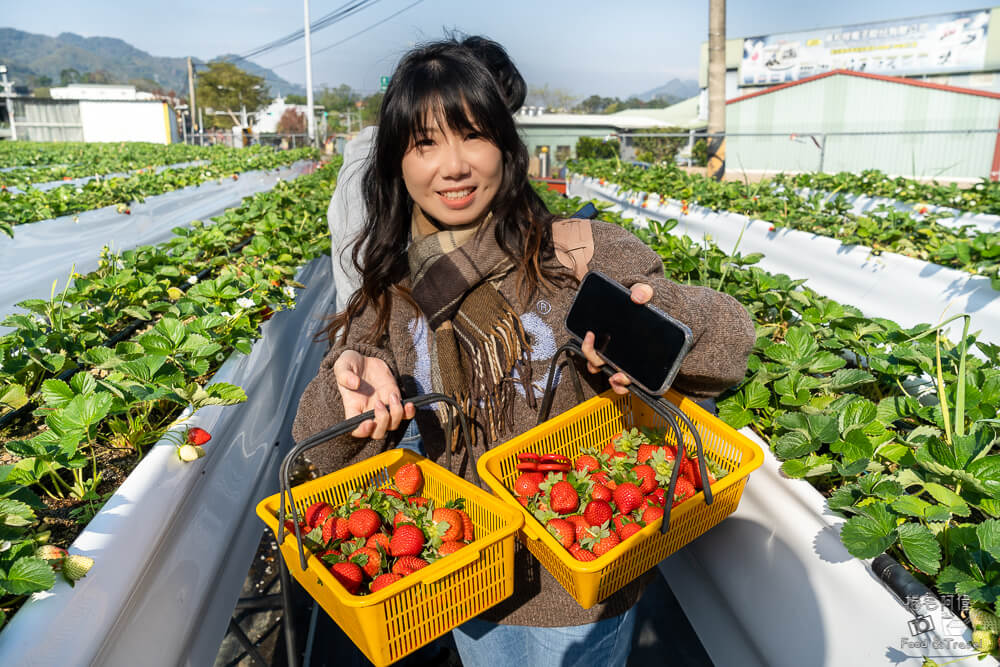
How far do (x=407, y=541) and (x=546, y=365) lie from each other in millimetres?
565

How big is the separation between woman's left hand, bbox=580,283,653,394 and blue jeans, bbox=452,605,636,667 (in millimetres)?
603

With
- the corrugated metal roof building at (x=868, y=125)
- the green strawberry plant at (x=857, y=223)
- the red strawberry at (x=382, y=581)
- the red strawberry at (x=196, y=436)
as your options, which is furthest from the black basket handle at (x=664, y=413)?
the corrugated metal roof building at (x=868, y=125)

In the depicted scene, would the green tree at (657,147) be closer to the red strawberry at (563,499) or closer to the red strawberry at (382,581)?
the red strawberry at (563,499)

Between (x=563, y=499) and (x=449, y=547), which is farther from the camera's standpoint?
(x=563, y=499)

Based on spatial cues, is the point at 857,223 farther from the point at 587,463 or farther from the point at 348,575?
the point at 348,575

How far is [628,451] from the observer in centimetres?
159

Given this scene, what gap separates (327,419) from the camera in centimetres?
141

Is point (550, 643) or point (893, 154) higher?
point (893, 154)

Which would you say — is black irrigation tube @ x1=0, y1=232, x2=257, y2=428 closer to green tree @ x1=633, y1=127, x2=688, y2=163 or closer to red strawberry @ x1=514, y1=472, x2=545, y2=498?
red strawberry @ x1=514, y1=472, x2=545, y2=498

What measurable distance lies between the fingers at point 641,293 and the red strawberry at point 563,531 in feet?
1.58

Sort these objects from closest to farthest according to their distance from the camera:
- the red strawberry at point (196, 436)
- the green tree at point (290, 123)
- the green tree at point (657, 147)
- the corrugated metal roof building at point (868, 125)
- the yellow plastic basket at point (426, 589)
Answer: the yellow plastic basket at point (426, 589)
the red strawberry at point (196, 436)
the corrugated metal roof building at point (868, 125)
the green tree at point (657, 147)
the green tree at point (290, 123)

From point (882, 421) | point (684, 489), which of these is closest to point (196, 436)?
point (684, 489)

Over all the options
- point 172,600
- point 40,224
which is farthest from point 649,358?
point 40,224

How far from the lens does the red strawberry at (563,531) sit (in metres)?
1.25
